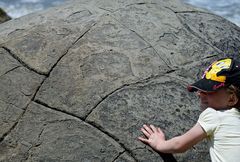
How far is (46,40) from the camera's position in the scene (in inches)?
129

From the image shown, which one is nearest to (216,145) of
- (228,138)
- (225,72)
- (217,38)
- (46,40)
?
(228,138)

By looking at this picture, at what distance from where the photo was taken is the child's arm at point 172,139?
8.86ft

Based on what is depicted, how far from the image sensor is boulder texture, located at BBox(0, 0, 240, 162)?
2.83m

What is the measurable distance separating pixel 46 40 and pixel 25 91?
0.42m

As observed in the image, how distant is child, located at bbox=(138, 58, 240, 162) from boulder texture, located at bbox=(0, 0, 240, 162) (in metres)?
0.18

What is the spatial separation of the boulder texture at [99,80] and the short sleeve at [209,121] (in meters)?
0.24

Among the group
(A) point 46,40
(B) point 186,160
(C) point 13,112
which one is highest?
(A) point 46,40

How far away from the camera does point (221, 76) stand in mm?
2652

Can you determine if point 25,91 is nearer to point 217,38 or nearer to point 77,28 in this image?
point 77,28

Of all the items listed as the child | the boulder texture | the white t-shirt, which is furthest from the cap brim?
the boulder texture

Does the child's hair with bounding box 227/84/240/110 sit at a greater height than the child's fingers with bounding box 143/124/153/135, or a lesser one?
greater

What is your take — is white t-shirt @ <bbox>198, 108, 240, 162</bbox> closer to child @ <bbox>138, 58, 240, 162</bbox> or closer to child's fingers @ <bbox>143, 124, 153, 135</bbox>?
child @ <bbox>138, 58, 240, 162</bbox>

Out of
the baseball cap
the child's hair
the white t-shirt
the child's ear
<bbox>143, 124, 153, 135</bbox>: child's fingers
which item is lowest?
<bbox>143, 124, 153, 135</bbox>: child's fingers

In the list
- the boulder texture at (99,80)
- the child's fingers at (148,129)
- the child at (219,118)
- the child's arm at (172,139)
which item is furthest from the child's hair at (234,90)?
the child's fingers at (148,129)
